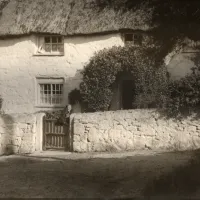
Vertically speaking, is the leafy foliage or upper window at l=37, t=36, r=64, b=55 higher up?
upper window at l=37, t=36, r=64, b=55

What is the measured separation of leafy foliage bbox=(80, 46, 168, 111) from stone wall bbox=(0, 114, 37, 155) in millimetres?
4986

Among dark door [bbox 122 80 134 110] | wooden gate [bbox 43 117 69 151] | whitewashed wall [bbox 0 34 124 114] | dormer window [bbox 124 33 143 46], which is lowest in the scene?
wooden gate [bbox 43 117 69 151]

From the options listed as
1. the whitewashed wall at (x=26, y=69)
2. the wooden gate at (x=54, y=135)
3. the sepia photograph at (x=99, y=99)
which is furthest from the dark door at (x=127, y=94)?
the wooden gate at (x=54, y=135)

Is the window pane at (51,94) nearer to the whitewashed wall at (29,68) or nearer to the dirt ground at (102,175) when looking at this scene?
the whitewashed wall at (29,68)

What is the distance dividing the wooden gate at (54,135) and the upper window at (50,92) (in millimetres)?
5630

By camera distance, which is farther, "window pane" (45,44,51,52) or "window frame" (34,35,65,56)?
"window pane" (45,44,51,52)

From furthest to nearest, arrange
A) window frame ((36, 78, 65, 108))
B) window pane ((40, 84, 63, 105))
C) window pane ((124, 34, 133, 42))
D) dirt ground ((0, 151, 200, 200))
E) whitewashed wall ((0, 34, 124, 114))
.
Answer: window pane ((40, 84, 63, 105))
window frame ((36, 78, 65, 108))
whitewashed wall ((0, 34, 124, 114))
window pane ((124, 34, 133, 42))
dirt ground ((0, 151, 200, 200))

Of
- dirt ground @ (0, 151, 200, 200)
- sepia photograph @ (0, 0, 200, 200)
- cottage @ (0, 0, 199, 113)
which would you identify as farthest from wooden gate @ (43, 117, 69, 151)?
cottage @ (0, 0, 199, 113)

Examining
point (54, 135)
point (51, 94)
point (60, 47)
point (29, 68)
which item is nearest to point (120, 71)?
point (60, 47)

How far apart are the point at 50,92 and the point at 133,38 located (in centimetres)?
494

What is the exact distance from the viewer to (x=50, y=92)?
18.6 meters

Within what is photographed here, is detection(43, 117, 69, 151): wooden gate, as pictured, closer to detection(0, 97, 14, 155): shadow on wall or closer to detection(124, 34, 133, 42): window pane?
detection(0, 97, 14, 155): shadow on wall

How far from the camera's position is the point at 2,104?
18.6 metres

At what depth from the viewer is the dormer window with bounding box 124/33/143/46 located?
1743 cm
